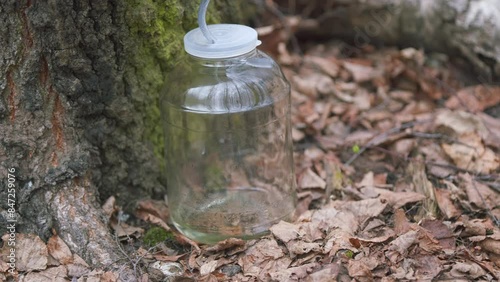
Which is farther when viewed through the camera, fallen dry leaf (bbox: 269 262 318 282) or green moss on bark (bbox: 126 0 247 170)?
green moss on bark (bbox: 126 0 247 170)

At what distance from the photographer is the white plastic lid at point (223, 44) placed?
249cm

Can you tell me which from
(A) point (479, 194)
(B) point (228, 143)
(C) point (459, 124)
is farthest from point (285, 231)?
(C) point (459, 124)

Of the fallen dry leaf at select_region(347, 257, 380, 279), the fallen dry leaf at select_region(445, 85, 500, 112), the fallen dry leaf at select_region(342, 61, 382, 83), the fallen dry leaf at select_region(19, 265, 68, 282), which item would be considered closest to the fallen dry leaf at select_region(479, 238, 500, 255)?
the fallen dry leaf at select_region(347, 257, 380, 279)

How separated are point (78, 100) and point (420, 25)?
238cm

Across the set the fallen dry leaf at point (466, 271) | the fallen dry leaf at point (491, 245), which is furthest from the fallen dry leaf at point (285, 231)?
the fallen dry leaf at point (491, 245)

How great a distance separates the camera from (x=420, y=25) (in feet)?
13.4

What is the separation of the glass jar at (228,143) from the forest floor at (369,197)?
0.13 metres

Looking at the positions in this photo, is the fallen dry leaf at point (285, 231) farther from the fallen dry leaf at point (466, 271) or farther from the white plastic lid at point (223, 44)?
the white plastic lid at point (223, 44)

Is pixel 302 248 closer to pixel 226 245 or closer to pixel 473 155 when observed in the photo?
pixel 226 245

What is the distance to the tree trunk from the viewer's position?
2410 mm

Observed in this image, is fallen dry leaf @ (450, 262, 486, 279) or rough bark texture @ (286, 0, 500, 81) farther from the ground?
rough bark texture @ (286, 0, 500, 81)

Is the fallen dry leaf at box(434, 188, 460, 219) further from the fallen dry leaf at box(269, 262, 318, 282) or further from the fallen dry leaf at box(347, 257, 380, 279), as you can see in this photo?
the fallen dry leaf at box(269, 262, 318, 282)

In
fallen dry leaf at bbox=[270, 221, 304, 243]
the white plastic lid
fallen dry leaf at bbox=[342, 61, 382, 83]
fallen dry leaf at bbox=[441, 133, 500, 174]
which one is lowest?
fallen dry leaf at bbox=[270, 221, 304, 243]

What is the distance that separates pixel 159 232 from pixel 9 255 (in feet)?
1.98
